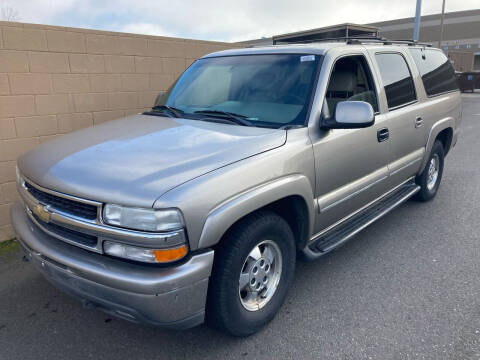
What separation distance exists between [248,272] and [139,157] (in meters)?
1.01

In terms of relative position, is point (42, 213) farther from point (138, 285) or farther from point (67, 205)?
point (138, 285)

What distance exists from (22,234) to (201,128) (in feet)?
4.66

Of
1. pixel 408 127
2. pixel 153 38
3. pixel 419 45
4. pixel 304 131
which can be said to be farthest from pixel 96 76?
pixel 419 45

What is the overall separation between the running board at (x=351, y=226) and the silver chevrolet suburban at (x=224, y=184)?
0.06 ft

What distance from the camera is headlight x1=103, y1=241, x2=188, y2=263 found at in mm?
2172

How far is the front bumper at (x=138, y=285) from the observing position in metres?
2.15

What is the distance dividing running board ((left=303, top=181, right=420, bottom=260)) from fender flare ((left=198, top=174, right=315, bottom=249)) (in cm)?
41

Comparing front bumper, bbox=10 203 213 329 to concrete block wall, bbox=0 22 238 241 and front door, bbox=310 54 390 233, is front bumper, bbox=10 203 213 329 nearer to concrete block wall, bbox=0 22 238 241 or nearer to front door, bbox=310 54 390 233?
front door, bbox=310 54 390 233

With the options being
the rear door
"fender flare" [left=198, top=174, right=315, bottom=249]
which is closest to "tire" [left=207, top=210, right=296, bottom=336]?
"fender flare" [left=198, top=174, right=315, bottom=249]

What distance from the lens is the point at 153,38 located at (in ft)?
19.0

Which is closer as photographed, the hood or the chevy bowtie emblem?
the hood

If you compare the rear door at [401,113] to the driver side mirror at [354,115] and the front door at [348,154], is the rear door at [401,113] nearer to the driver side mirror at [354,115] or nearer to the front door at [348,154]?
the front door at [348,154]

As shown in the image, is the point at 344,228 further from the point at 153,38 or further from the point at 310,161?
the point at 153,38

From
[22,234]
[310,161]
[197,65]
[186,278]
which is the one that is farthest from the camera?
[197,65]
